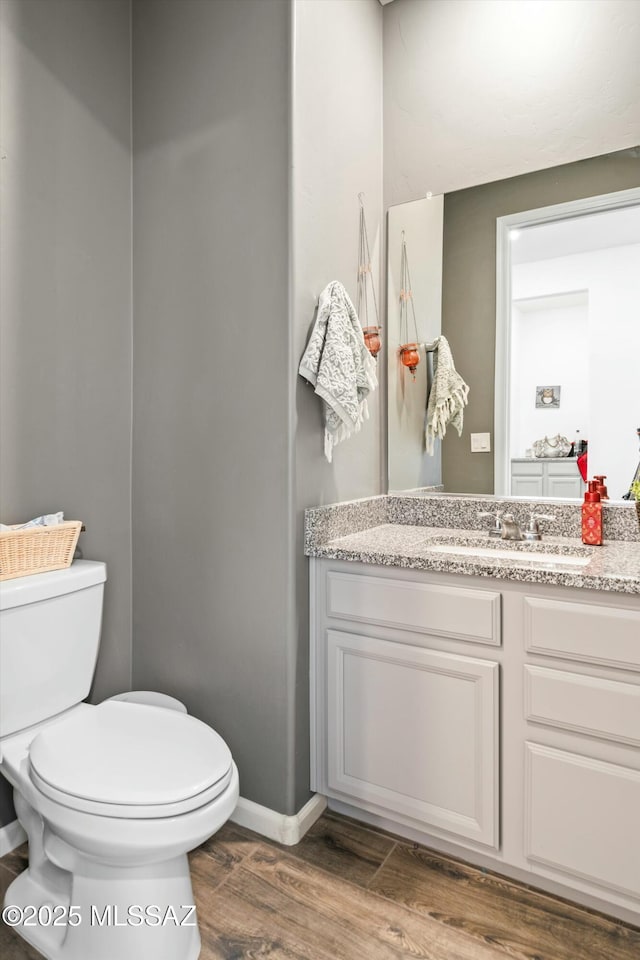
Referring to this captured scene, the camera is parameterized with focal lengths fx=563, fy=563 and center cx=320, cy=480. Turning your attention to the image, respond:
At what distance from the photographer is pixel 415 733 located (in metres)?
1.50

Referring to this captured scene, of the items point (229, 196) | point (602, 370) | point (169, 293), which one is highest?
point (229, 196)

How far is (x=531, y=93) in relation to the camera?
5.94ft

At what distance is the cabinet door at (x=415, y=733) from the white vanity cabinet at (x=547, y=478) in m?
0.65

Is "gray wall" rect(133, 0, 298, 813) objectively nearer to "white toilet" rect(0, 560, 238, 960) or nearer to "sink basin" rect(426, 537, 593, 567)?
"white toilet" rect(0, 560, 238, 960)

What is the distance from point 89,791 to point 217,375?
3.62ft

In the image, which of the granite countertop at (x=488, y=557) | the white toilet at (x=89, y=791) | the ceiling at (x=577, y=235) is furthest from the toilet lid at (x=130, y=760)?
the ceiling at (x=577, y=235)

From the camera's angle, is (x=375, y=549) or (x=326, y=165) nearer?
(x=375, y=549)

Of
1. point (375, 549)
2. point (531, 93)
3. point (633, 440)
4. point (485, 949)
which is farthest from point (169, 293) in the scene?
point (485, 949)

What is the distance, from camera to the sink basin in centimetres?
153

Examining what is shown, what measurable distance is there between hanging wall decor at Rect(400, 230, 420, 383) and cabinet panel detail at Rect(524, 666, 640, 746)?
113 centimetres

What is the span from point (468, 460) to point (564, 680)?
823 mm

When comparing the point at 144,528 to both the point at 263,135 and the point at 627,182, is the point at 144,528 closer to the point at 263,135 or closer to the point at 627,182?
the point at 263,135

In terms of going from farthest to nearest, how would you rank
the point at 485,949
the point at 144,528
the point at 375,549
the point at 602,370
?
the point at 144,528 < the point at 602,370 < the point at 375,549 < the point at 485,949

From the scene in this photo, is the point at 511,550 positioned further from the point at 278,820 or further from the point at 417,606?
the point at 278,820
